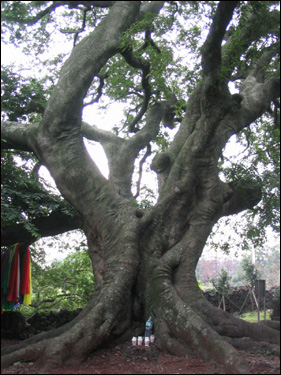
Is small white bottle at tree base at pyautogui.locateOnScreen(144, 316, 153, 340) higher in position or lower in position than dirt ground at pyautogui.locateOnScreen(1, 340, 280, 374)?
higher

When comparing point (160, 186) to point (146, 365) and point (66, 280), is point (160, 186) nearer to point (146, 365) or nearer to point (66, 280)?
point (146, 365)

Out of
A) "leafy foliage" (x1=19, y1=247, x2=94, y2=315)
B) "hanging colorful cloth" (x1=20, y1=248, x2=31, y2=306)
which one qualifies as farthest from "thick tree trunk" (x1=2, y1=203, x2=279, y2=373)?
"leafy foliage" (x1=19, y1=247, x2=94, y2=315)

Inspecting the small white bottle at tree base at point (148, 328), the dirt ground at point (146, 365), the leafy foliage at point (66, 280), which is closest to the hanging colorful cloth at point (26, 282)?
the dirt ground at point (146, 365)

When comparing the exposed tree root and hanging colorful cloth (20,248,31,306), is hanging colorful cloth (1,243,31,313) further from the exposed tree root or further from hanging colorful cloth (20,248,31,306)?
the exposed tree root

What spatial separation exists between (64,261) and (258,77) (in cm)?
808

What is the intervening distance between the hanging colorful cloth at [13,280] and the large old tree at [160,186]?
2.40 ft

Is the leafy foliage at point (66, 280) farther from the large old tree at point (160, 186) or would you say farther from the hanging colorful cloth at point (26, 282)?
the hanging colorful cloth at point (26, 282)

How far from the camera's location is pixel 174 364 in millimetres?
5520

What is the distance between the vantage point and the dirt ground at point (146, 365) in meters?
5.22

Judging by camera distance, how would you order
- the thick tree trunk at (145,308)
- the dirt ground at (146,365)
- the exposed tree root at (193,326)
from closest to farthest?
the dirt ground at (146,365), the exposed tree root at (193,326), the thick tree trunk at (145,308)

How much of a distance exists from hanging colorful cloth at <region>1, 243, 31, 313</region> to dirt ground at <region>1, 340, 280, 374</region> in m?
1.22

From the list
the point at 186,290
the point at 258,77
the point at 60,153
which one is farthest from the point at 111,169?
the point at 258,77

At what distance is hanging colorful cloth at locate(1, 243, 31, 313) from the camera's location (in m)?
6.54

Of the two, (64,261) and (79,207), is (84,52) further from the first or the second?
(64,261)
